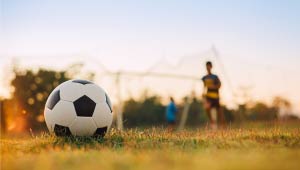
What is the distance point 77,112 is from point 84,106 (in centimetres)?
15

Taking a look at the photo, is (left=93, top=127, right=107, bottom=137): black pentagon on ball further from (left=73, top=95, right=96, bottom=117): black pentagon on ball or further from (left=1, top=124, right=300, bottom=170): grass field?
(left=73, top=95, right=96, bottom=117): black pentagon on ball

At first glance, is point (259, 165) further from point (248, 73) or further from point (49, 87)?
point (49, 87)

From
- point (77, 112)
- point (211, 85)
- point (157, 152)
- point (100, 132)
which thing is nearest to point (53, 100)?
point (77, 112)

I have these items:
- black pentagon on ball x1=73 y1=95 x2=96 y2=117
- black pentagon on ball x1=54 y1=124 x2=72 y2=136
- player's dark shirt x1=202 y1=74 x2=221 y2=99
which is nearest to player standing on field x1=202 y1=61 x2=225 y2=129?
player's dark shirt x1=202 y1=74 x2=221 y2=99

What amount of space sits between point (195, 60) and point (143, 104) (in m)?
7.87

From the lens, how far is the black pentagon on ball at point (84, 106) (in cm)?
714

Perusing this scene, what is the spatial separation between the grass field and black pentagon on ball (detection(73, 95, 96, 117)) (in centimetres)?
42

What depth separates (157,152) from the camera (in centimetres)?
514

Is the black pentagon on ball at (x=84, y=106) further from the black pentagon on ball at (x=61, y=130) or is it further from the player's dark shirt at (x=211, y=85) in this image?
the player's dark shirt at (x=211, y=85)

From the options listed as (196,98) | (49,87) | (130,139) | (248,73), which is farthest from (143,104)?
(130,139)

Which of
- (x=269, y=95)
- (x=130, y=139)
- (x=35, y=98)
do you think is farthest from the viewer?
(x=35, y=98)

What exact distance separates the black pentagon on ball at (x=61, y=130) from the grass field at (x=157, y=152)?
0.10 metres

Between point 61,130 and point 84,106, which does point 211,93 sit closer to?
point 84,106

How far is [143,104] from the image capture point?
102 feet
